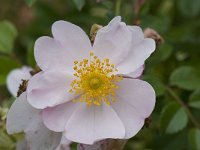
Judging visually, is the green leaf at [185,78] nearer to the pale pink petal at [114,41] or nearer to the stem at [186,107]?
the stem at [186,107]

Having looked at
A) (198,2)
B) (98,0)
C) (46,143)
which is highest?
(98,0)

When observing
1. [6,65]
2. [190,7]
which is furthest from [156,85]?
[190,7]

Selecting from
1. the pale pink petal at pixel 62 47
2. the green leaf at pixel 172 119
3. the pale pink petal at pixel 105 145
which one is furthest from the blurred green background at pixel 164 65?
the pale pink petal at pixel 105 145

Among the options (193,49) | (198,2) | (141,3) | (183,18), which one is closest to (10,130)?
(141,3)

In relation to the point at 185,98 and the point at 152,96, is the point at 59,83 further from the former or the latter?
the point at 185,98

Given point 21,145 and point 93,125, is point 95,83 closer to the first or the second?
point 93,125

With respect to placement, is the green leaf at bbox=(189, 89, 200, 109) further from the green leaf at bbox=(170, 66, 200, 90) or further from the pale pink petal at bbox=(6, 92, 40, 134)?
the pale pink petal at bbox=(6, 92, 40, 134)
